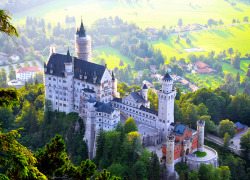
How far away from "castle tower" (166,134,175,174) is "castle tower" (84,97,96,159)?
17014 millimetres

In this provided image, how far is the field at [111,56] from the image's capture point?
157125 millimetres

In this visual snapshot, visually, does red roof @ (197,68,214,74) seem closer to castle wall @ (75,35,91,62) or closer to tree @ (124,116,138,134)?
castle wall @ (75,35,91,62)

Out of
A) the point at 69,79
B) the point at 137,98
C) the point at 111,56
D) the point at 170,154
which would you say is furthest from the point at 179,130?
the point at 111,56

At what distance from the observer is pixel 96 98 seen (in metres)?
80.1

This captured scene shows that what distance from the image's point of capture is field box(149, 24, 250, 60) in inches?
6403

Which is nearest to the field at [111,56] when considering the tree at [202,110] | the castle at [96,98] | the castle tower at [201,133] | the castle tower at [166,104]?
the castle at [96,98]

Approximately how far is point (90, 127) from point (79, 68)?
1308 centimetres

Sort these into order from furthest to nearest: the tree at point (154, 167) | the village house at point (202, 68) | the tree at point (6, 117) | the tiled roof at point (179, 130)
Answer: the village house at point (202, 68)
the tree at point (6, 117)
the tiled roof at point (179, 130)
the tree at point (154, 167)

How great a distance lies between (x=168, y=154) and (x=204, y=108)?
2310 cm

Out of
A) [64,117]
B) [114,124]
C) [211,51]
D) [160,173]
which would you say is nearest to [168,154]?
[160,173]

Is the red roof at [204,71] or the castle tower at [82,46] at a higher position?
the castle tower at [82,46]

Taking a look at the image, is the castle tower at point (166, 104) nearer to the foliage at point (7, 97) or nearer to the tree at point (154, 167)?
the tree at point (154, 167)

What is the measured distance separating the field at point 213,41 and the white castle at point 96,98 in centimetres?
8080

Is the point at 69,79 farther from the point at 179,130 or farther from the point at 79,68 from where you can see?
the point at 179,130
